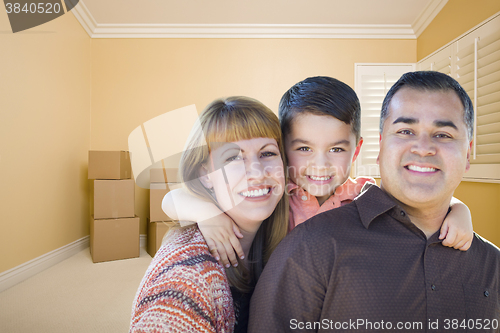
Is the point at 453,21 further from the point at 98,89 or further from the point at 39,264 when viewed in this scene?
the point at 39,264

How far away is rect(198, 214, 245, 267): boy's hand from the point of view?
1030mm

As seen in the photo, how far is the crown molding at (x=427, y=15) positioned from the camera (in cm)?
359

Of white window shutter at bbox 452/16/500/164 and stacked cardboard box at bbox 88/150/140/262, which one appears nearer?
white window shutter at bbox 452/16/500/164

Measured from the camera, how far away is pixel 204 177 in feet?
3.92

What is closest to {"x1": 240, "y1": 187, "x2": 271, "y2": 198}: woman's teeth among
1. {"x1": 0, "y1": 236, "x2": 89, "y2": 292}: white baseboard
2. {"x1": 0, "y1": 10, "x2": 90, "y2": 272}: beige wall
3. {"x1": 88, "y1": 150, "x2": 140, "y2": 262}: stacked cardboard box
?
{"x1": 0, "y1": 10, "x2": 90, "y2": 272}: beige wall

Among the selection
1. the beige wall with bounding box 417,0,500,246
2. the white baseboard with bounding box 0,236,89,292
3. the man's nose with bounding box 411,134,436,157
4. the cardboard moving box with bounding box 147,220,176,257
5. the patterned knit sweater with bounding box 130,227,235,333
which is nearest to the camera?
the patterned knit sweater with bounding box 130,227,235,333

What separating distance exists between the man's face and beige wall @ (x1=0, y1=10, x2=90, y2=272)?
285 centimetres

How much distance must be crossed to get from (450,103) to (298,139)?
55cm

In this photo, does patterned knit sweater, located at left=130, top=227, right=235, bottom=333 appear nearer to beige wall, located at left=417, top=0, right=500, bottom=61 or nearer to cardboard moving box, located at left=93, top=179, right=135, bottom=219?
cardboard moving box, located at left=93, top=179, right=135, bottom=219

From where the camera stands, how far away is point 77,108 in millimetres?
3871

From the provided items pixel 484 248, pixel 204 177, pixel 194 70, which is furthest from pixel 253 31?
pixel 484 248

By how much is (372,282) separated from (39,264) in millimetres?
3238

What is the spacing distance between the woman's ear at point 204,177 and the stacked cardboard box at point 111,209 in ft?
8.34

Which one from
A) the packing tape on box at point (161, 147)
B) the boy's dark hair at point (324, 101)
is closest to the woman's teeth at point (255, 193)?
the boy's dark hair at point (324, 101)
